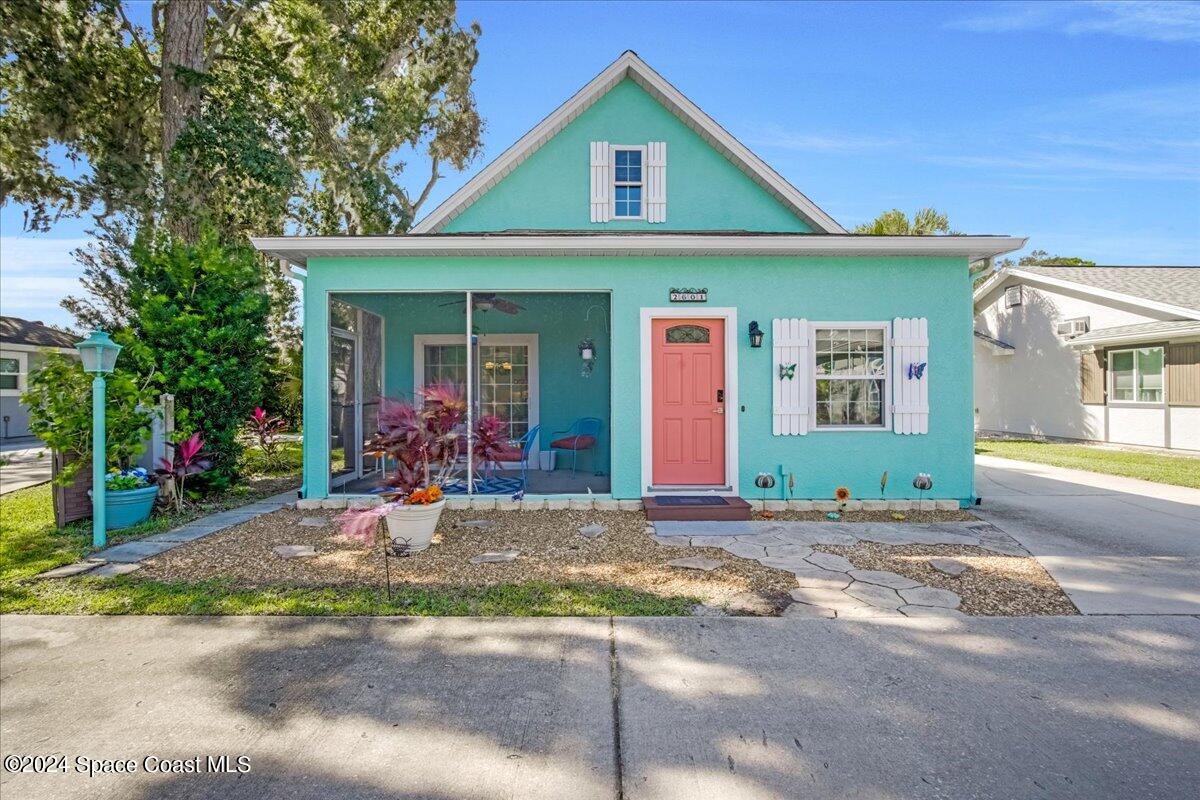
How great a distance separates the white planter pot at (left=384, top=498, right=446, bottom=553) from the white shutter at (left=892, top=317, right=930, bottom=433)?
5509mm

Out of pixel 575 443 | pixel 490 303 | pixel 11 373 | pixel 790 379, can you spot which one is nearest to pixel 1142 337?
pixel 790 379

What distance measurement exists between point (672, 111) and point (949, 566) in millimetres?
7587

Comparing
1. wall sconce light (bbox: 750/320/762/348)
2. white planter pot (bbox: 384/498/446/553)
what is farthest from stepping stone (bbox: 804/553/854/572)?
white planter pot (bbox: 384/498/446/553)

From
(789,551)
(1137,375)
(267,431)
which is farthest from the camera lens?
(1137,375)

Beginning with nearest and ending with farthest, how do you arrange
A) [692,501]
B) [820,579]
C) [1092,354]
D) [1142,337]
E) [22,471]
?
1. [820,579]
2. [692,501]
3. [22,471]
4. [1142,337]
5. [1092,354]

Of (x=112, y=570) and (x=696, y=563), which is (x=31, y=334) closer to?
(x=112, y=570)

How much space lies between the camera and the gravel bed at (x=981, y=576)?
3.89 meters

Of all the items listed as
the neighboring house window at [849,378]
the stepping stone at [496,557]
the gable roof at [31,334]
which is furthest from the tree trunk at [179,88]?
the neighboring house window at [849,378]

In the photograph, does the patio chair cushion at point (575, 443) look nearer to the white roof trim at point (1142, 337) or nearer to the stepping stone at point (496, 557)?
the stepping stone at point (496, 557)

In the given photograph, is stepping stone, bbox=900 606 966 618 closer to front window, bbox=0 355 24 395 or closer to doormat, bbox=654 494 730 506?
doormat, bbox=654 494 730 506

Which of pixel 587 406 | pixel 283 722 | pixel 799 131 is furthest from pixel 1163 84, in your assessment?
pixel 283 722

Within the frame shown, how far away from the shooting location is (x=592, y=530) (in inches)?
232

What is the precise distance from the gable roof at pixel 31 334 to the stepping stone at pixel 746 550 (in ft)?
68.8

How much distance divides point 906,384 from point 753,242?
2.57m
